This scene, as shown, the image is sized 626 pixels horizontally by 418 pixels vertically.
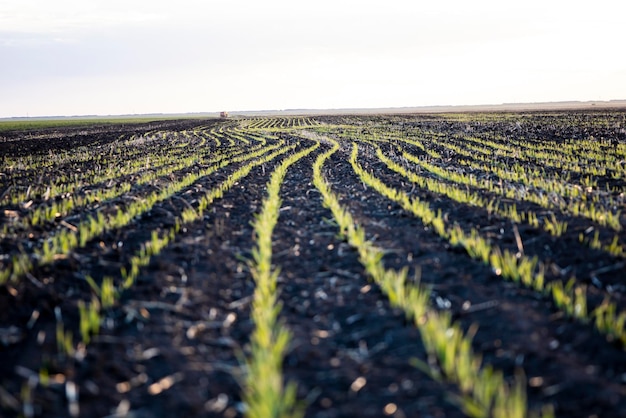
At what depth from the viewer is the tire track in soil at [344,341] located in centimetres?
281

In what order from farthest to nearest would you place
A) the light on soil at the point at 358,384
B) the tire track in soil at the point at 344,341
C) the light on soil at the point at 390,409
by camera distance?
1. the light on soil at the point at 358,384
2. the tire track in soil at the point at 344,341
3. the light on soil at the point at 390,409

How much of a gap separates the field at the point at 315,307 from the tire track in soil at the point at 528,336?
14 mm

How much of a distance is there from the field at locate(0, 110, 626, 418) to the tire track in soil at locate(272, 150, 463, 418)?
15mm

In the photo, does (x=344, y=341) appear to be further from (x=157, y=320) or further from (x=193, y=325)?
(x=157, y=320)

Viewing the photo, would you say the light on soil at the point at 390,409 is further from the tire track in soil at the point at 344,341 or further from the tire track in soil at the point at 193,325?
the tire track in soil at the point at 193,325

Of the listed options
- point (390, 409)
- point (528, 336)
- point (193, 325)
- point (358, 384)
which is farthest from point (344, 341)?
point (528, 336)

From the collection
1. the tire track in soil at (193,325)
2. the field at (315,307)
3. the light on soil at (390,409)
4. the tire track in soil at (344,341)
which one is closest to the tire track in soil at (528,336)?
the field at (315,307)

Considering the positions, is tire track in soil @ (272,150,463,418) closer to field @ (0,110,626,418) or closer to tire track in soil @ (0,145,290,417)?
field @ (0,110,626,418)

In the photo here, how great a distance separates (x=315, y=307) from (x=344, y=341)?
0.66 m

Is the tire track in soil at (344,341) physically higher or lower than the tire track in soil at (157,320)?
lower

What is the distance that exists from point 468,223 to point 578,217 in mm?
1437

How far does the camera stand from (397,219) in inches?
285

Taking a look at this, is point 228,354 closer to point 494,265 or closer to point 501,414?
point 501,414

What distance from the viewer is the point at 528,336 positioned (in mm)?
3404
